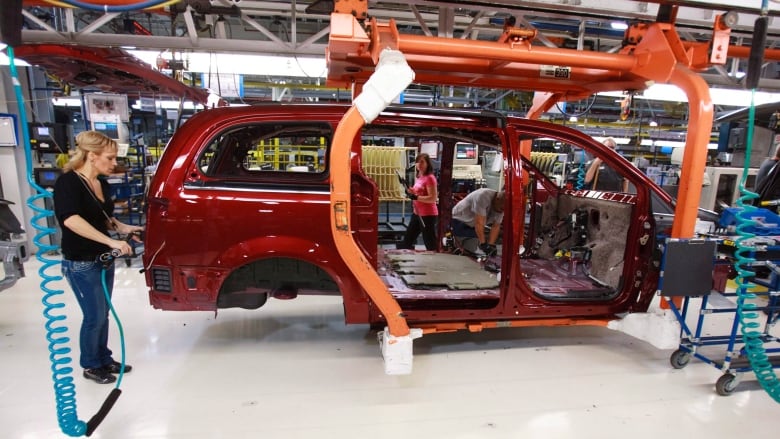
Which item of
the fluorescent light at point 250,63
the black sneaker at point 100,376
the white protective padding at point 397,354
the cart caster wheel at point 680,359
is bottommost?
the black sneaker at point 100,376

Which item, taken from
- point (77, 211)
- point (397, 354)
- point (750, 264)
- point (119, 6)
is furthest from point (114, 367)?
point (750, 264)

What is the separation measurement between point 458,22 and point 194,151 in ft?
14.2

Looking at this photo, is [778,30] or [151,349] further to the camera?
[778,30]

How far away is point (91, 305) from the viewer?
8.30 ft

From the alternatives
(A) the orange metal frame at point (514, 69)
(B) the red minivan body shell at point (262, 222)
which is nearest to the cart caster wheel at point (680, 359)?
(A) the orange metal frame at point (514, 69)

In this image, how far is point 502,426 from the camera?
92.6 inches

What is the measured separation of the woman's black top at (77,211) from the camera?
232cm

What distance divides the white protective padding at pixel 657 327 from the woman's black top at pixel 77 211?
3631 mm

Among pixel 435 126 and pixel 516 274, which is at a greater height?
pixel 435 126

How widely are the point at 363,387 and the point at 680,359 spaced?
91.6 inches

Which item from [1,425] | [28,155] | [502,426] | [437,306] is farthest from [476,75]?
[1,425]

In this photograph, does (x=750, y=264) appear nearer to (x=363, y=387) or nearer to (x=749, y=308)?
(x=749, y=308)

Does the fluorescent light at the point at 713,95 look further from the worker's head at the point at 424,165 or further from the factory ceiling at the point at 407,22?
the worker's head at the point at 424,165

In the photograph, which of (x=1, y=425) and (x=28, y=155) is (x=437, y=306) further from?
(x=1, y=425)
